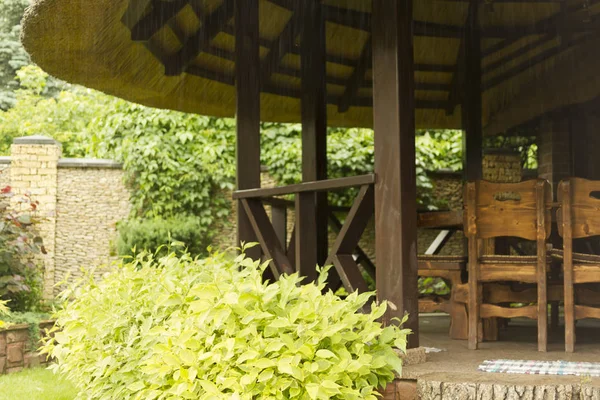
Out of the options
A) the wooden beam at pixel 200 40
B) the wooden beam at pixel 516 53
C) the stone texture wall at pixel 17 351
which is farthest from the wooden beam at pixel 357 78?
the stone texture wall at pixel 17 351

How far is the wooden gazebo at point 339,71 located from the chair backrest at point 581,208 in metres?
0.81

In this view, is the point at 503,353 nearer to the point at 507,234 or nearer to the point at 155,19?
the point at 507,234

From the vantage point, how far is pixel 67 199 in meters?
9.39

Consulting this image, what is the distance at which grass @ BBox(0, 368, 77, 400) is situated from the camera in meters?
4.93

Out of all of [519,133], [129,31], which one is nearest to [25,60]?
[519,133]

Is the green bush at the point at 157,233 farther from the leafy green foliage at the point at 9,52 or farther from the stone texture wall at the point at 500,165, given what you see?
the leafy green foliage at the point at 9,52

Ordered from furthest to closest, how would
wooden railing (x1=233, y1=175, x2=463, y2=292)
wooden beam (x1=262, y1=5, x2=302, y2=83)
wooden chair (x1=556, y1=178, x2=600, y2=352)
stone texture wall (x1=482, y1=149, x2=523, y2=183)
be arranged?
stone texture wall (x1=482, y1=149, x2=523, y2=183) < wooden beam (x1=262, y1=5, x2=302, y2=83) < wooden chair (x1=556, y1=178, x2=600, y2=352) < wooden railing (x1=233, y1=175, x2=463, y2=292)

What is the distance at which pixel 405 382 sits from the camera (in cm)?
292

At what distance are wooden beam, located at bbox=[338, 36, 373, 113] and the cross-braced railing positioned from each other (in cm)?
144

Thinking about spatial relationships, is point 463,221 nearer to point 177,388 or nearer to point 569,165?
point 177,388

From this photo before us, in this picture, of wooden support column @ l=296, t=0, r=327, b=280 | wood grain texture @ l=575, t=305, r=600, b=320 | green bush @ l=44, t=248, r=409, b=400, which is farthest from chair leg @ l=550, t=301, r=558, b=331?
green bush @ l=44, t=248, r=409, b=400

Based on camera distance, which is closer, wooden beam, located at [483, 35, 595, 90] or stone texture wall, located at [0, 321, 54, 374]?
stone texture wall, located at [0, 321, 54, 374]

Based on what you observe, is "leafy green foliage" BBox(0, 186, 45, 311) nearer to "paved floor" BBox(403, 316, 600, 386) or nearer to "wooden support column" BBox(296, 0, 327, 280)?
"wooden support column" BBox(296, 0, 327, 280)

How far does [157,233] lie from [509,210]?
5920 millimetres
